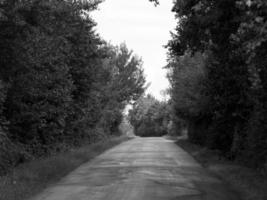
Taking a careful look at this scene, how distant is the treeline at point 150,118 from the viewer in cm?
10631

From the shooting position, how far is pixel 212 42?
18.7m

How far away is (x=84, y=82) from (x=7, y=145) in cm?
1526

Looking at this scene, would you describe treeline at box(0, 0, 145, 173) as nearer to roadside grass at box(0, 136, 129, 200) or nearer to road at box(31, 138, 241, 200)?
roadside grass at box(0, 136, 129, 200)

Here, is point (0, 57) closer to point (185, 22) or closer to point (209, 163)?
point (185, 22)

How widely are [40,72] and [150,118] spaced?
94.3 m

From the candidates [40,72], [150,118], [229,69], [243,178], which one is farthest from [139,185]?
[150,118]

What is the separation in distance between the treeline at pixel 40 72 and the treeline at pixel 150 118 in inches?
2637

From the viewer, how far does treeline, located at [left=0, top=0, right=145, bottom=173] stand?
759 inches

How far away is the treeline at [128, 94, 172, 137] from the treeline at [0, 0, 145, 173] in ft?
220

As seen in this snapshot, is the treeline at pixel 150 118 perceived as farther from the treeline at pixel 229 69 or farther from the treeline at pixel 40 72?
the treeline at pixel 229 69

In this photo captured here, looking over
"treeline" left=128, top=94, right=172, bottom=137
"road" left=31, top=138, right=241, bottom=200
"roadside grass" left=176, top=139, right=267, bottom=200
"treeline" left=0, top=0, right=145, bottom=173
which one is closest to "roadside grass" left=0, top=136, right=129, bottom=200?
"road" left=31, top=138, right=241, bottom=200

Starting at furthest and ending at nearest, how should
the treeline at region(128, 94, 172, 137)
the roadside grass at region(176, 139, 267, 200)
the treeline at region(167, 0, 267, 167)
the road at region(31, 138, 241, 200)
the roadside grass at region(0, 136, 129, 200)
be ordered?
the treeline at region(128, 94, 172, 137), the roadside grass at region(176, 139, 267, 200), the roadside grass at region(0, 136, 129, 200), the road at region(31, 138, 241, 200), the treeline at region(167, 0, 267, 167)

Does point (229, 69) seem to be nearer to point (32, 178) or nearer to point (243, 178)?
point (243, 178)

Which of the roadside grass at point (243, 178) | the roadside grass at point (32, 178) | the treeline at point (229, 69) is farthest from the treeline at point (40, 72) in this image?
the roadside grass at point (243, 178)
